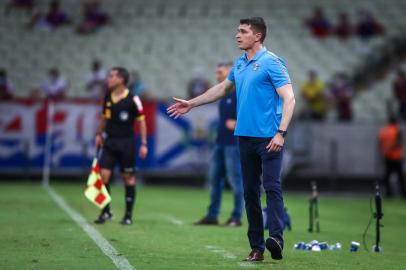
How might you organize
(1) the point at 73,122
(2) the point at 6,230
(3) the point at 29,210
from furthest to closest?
1. (1) the point at 73,122
2. (3) the point at 29,210
3. (2) the point at 6,230

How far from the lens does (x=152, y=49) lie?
1211 inches

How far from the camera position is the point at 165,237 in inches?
476

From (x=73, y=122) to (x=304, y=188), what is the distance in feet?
22.3

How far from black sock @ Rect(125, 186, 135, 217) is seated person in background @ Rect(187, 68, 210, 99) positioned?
12.2 m

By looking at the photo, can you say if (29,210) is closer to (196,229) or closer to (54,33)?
(196,229)

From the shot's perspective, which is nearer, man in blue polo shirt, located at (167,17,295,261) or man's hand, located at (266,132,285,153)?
man's hand, located at (266,132,285,153)

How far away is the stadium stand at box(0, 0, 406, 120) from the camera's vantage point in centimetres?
2933

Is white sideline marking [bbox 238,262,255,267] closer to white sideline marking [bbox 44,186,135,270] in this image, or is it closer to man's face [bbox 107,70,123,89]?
white sideline marking [bbox 44,186,135,270]

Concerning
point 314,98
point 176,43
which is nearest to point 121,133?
point 314,98

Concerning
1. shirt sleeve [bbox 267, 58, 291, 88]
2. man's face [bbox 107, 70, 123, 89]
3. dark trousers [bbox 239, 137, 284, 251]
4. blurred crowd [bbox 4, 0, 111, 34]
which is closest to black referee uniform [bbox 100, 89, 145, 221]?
man's face [bbox 107, 70, 123, 89]

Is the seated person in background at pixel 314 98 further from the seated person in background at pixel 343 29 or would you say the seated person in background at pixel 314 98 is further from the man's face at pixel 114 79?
the man's face at pixel 114 79

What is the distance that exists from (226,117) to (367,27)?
57.9 ft

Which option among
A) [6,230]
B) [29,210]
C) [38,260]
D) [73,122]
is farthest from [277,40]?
[38,260]

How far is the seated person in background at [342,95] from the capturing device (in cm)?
2659
